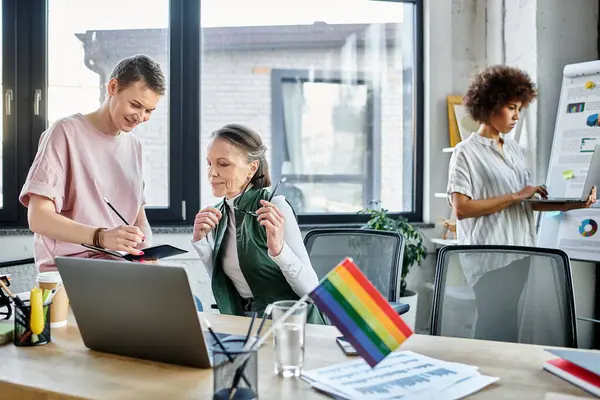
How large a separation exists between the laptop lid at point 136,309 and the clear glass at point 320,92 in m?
2.39

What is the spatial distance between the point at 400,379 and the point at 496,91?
6.66ft

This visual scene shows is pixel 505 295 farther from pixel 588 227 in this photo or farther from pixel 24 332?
pixel 588 227

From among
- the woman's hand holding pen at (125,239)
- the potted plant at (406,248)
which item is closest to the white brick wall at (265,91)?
the potted plant at (406,248)

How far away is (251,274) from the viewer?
190 cm

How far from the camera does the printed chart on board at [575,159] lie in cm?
315

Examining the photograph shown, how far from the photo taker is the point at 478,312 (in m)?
1.80

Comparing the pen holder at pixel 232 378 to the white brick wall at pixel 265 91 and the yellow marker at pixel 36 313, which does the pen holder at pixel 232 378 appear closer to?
the yellow marker at pixel 36 313

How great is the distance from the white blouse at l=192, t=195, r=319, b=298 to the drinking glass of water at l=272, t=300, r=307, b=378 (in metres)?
0.52

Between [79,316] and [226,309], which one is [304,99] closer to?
[226,309]

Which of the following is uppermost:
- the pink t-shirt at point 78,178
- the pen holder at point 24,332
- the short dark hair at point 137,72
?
the short dark hair at point 137,72

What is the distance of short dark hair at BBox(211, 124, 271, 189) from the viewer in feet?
6.53

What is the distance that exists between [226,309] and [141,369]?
26.6 inches

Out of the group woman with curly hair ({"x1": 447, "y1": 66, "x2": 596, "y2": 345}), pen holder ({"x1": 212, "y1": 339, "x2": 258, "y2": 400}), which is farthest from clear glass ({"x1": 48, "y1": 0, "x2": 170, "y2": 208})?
pen holder ({"x1": 212, "y1": 339, "x2": 258, "y2": 400})

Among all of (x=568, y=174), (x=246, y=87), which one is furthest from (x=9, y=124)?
(x=568, y=174)
